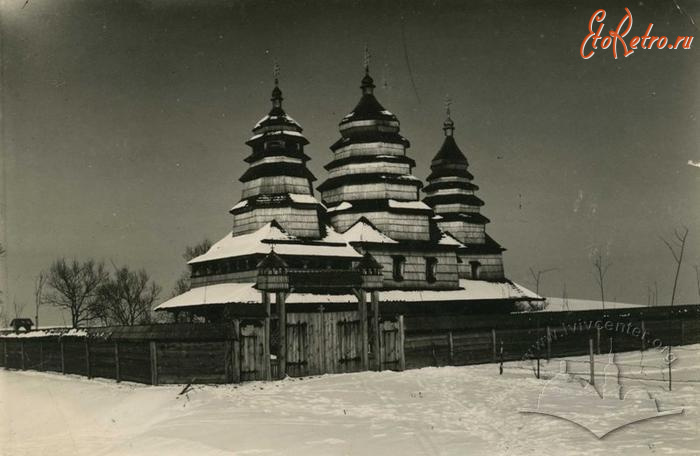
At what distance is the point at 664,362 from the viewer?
917 inches

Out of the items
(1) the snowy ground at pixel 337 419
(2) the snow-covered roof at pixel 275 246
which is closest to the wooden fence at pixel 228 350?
(1) the snowy ground at pixel 337 419

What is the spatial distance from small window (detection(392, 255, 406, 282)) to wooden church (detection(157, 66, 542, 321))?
0.05 meters

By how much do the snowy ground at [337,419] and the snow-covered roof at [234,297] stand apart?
31.2 feet

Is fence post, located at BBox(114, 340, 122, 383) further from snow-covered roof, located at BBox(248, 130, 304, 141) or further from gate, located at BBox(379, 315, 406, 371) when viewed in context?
snow-covered roof, located at BBox(248, 130, 304, 141)

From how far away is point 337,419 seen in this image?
1402 cm

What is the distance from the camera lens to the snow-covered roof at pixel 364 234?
35.8m

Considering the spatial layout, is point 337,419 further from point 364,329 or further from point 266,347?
point 364,329

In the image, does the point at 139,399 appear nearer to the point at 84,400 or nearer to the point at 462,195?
the point at 84,400

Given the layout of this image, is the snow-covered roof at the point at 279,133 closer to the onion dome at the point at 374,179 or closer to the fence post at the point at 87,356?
the onion dome at the point at 374,179

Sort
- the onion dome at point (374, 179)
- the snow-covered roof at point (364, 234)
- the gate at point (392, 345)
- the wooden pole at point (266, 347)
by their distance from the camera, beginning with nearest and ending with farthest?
the wooden pole at point (266, 347)
the gate at point (392, 345)
the snow-covered roof at point (364, 234)
the onion dome at point (374, 179)

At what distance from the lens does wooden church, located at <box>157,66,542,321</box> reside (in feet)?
110

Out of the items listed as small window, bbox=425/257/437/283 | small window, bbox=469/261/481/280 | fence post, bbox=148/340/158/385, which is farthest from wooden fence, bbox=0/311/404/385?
small window, bbox=469/261/481/280

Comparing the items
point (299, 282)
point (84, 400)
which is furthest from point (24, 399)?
point (299, 282)

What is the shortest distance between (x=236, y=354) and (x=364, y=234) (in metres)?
17.7
